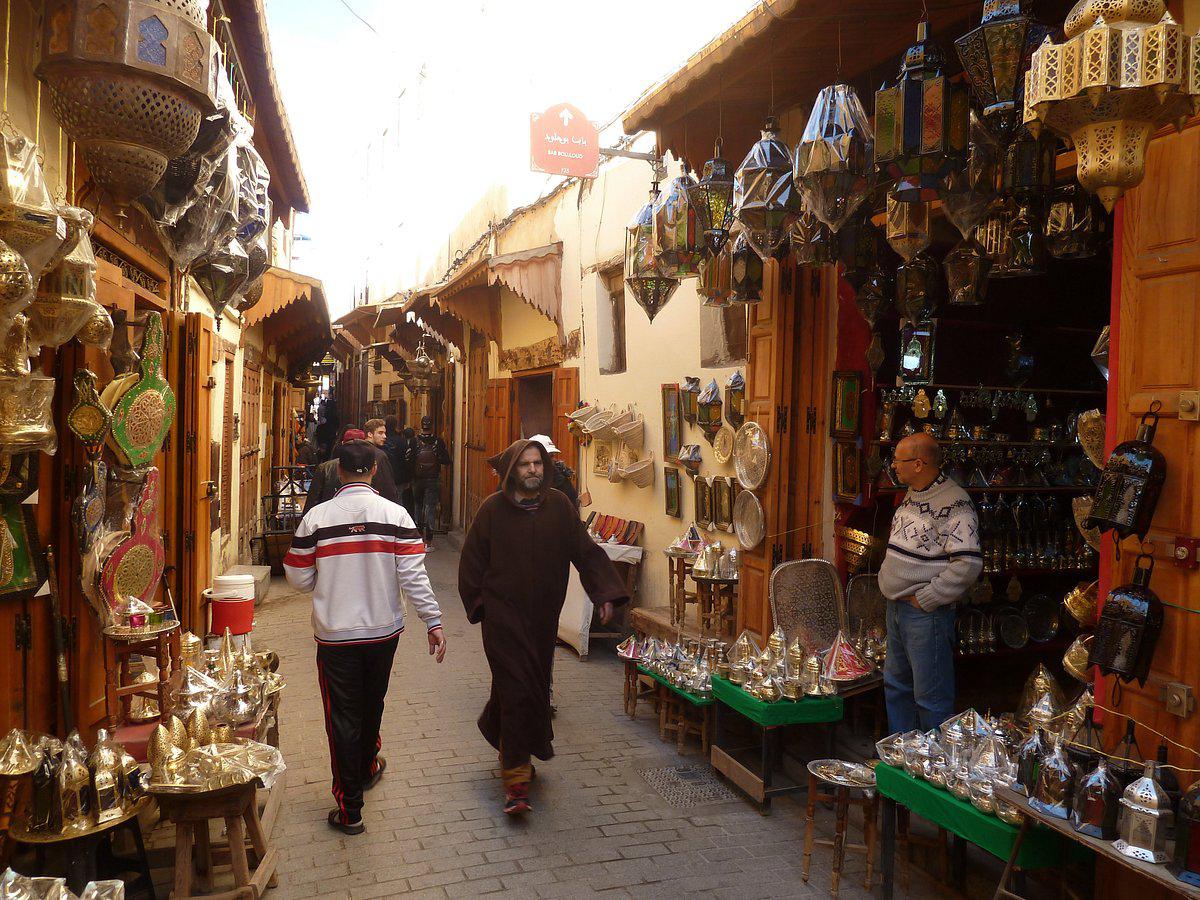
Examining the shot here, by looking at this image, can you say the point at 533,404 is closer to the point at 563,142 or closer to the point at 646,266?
the point at 563,142

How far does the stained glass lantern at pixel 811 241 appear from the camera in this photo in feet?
14.6

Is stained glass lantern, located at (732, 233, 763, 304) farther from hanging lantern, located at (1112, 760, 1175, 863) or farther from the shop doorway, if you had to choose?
the shop doorway

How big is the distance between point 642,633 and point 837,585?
1863mm

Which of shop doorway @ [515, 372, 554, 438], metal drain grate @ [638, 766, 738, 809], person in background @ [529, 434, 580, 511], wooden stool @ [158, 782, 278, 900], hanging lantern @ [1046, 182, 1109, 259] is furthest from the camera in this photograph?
shop doorway @ [515, 372, 554, 438]

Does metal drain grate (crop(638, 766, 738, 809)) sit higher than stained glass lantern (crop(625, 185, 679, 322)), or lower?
lower

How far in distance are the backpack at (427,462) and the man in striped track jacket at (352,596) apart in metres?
8.69

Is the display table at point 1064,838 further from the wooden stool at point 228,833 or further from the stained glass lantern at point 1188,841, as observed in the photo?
the wooden stool at point 228,833

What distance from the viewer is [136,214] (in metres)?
4.26

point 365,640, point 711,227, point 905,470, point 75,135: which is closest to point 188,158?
point 75,135

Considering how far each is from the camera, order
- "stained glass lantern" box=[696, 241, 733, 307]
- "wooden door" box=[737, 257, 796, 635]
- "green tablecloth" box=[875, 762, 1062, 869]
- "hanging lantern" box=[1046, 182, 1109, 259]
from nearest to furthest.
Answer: "green tablecloth" box=[875, 762, 1062, 869] → "hanging lantern" box=[1046, 182, 1109, 259] → "stained glass lantern" box=[696, 241, 733, 307] → "wooden door" box=[737, 257, 796, 635]

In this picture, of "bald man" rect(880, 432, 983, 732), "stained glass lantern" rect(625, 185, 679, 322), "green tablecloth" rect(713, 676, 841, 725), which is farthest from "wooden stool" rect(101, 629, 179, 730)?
"bald man" rect(880, 432, 983, 732)

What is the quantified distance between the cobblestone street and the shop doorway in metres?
6.01

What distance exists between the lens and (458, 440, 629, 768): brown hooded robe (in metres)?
4.47

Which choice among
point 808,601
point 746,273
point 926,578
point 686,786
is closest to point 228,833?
point 686,786
